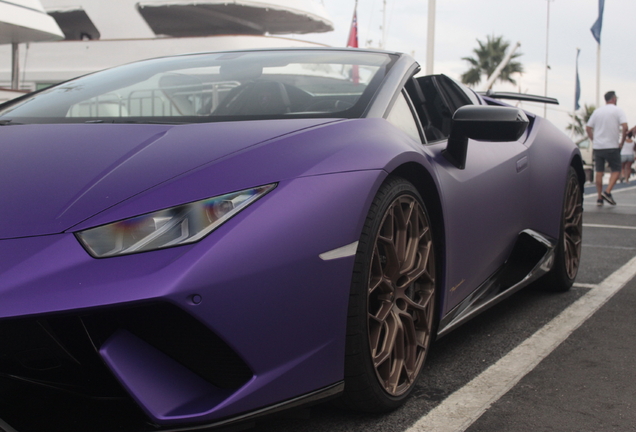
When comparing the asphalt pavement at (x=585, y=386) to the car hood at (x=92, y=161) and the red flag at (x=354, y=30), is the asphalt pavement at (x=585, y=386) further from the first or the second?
the red flag at (x=354, y=30)

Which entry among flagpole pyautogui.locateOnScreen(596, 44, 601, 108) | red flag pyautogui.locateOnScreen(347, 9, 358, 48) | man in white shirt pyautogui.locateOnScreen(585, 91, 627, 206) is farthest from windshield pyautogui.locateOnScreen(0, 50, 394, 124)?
flagpole pyautogui.locateOnScreen(596, 44, 601, 108)

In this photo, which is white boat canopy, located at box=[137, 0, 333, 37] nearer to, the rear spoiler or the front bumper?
the rear spoiler

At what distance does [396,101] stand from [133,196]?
1149mm

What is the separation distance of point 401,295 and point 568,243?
2.15 metres

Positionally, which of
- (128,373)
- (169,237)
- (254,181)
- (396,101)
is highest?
(396,101)

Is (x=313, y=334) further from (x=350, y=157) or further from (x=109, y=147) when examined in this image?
(x=109, y=147)

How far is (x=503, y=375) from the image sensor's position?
2467mm

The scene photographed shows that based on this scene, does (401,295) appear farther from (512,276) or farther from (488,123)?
(512,276)

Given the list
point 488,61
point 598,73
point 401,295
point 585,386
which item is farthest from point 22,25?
point 488,61

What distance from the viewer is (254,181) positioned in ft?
5.41

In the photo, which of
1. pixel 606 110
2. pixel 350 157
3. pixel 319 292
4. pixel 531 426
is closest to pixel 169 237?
pixel 319 292

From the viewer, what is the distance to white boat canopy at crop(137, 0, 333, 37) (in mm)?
20328

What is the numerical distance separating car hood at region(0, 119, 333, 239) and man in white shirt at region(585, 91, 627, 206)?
33.4 feet

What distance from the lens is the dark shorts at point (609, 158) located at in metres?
11.2
